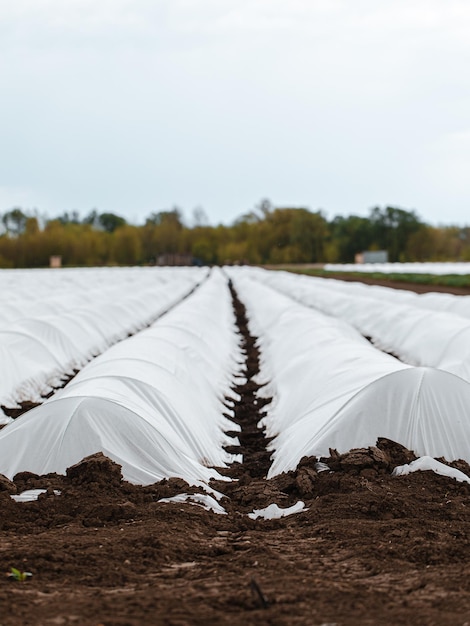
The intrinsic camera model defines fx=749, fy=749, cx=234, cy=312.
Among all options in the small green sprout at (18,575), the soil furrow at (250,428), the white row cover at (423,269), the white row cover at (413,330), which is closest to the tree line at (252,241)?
the white row cover at (423,269)

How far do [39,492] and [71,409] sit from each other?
3.69ft

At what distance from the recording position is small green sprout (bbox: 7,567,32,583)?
409 cm

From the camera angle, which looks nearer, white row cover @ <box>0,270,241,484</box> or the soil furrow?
white row cover @ <box>0,270,241,484</box>

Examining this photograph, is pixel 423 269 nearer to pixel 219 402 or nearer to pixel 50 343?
pixel 50 343

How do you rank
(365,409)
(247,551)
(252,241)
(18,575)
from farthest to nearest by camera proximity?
(252,241), (365,409), (247,551), (18,575)

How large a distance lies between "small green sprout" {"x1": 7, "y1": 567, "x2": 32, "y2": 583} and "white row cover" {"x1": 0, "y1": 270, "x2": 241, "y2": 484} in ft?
7.44

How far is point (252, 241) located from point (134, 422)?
92148 millimetres

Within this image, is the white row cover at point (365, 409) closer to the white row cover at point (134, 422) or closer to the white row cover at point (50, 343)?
the white row cover at point (134, 422)

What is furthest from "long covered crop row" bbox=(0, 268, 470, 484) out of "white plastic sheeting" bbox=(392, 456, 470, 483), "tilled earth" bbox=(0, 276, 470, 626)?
"white plastic sheeting" bbox=(392, 456, 470, 483)

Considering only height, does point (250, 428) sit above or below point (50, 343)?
below

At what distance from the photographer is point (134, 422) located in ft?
22.8

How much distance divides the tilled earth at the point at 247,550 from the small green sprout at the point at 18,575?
0.12ft

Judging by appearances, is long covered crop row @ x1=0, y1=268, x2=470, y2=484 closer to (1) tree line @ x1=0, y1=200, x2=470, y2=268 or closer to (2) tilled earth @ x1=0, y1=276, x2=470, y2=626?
(2) tilled earth @ x1=0, y1=276, x2=470, y2=626

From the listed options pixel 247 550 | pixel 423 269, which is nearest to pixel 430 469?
pixel 247 550
